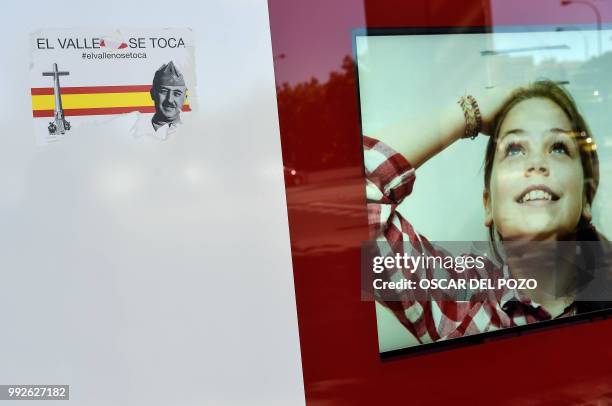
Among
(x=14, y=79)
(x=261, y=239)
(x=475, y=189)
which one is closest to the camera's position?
(x=14, y=79)

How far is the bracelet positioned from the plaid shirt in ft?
0.82

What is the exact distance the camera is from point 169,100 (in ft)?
6.17

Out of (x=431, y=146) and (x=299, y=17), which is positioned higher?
(x=299, y=17)

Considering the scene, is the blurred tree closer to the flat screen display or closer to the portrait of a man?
the flat screen display

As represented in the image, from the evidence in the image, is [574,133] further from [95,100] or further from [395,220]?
[95,100]

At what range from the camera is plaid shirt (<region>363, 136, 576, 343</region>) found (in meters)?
2.10

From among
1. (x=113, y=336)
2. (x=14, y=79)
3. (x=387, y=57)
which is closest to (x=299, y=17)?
(x=387, y=57)

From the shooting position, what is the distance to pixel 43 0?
71.1 inches

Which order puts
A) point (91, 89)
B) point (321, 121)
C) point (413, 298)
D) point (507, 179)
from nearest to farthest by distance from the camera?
point (91, 89), point (321, 121), point (413, 298), point (507, 179)

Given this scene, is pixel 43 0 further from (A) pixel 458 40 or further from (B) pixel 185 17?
(A) pixel 458 40

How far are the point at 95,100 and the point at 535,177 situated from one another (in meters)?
1.49

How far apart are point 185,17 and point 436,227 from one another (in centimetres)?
104

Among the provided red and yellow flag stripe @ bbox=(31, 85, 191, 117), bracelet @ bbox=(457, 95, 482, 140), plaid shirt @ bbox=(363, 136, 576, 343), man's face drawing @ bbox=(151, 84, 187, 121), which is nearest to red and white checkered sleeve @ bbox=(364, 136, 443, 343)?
plaid shirt @ bbox=(363, 136, 576, 343)

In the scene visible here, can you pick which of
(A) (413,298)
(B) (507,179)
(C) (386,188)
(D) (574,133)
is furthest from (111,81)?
(D) (574,133)
